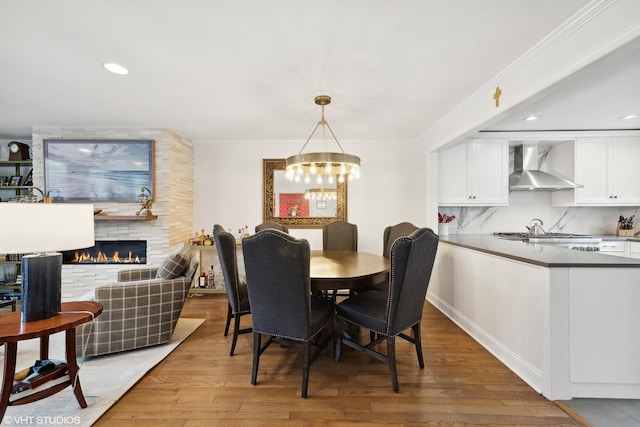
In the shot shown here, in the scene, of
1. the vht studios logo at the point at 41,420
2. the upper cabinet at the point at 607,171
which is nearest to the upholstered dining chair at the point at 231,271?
the vht studios logo at the point at 41,420

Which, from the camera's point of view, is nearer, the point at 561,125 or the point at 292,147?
the point at 561,125

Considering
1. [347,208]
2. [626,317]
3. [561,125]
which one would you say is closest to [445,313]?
[626,317]

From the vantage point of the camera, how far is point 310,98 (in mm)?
2586

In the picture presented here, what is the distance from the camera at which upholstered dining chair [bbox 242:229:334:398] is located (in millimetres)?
1683

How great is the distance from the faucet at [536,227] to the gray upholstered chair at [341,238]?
261 cm

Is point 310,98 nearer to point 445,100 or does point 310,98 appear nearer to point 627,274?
point 445,100

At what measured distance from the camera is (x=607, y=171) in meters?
3.49

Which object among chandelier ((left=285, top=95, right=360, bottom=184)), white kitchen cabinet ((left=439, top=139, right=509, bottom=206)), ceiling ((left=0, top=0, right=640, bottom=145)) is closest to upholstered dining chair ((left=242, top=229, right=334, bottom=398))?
chandelier ((left=285, top=95, right=360, bottom=184))

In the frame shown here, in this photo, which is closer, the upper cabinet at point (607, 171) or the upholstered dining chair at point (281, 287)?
the upholstered dining chair at point (281, 287)

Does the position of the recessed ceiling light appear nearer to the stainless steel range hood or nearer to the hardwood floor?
the hardwood floor

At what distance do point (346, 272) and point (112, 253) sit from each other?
3562mm

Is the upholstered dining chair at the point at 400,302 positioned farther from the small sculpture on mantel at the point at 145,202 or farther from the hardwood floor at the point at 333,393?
the small sculpture on mantel at the point at 145,202

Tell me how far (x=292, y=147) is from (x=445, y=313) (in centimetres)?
313

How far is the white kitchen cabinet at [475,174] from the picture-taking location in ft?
11.7
